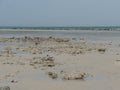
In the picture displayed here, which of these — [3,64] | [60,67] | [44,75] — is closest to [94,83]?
[44,75]

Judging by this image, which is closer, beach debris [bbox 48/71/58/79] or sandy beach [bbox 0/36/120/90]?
sandy beach [bbox 0/36/120/90]

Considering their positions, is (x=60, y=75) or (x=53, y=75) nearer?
(x=53, y=75)

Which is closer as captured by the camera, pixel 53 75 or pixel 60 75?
pixel 53 75

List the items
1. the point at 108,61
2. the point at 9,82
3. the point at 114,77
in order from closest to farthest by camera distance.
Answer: the point at 9,82 → the point at 114,77 → the point at 108,61

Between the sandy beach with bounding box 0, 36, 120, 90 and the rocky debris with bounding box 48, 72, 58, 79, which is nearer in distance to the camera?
the sandy beach with bounding box 0, 36, 120, 90

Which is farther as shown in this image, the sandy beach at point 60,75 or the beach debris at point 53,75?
the beach debris at point 53,75

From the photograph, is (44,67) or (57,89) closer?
(57,89)

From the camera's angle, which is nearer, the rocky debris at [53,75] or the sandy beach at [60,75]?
the sandy beach at [60,75]

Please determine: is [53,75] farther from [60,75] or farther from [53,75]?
[60,75]

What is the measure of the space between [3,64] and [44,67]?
2264mm

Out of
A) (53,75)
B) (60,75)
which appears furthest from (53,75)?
(60,75)

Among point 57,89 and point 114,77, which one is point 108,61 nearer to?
point 114,77

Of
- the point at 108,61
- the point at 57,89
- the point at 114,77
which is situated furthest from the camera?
the point at 108,61

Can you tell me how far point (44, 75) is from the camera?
14.5m
